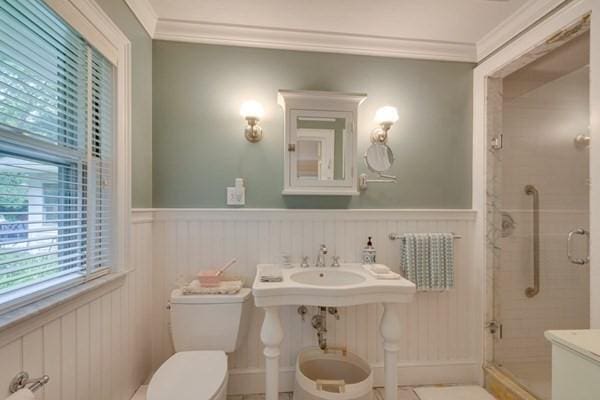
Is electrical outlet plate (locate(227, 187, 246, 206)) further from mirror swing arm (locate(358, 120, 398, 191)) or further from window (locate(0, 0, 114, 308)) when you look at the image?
mirror swing arm (locate(358, 120, 398, 191))

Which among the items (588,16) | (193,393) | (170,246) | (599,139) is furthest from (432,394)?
(588,16)

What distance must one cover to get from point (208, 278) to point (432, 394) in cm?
163

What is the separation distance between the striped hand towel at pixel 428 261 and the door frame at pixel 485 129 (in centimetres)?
27

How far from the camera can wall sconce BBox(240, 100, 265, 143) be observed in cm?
174

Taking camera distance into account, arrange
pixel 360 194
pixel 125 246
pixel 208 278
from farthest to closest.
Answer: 1. pixel 360 194
2. pixel 208 278
3. pixel 125 246

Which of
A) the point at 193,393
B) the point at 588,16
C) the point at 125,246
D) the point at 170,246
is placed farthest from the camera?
the point at 170,246

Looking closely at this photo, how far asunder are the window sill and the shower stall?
2269 mm

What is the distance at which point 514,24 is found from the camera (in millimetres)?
1657

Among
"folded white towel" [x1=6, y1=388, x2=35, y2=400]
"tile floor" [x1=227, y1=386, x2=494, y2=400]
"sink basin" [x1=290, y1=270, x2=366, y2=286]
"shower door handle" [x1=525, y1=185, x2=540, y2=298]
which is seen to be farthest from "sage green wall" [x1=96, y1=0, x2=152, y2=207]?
"shower door handle" [x1=525, y1=185, x2=540, y2=298]

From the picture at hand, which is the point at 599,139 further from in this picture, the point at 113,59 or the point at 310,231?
the point at 113,59

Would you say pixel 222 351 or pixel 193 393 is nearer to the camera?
pixel 193 393

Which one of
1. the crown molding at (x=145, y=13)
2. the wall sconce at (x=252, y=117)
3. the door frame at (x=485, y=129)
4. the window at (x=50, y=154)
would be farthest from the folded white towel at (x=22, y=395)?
the door frame at (x=485, y=129)

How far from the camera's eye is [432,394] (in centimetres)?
181

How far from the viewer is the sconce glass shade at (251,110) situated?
1.74 meters
